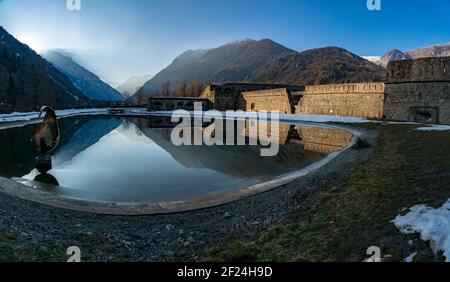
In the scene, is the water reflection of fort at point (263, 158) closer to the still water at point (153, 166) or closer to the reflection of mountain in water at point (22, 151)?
the still water at point (153, 166)

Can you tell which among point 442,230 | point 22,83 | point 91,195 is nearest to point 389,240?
point 442,230

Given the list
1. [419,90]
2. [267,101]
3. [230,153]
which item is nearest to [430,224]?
[230,153]

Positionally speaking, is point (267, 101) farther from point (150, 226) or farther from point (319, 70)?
point (319, 70)

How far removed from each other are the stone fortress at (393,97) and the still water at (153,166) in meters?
7.44

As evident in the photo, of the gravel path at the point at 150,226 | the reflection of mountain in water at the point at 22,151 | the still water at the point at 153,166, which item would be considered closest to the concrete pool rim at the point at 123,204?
the gravel path at the point at 150,226

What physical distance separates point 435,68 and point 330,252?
84.9 ft

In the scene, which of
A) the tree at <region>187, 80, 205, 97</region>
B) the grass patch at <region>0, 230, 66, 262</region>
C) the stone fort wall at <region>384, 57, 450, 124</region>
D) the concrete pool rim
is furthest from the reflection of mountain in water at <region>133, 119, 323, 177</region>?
the tree at <region>187, 80, 205, 97</region>

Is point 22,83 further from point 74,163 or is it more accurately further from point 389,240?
point 389,240

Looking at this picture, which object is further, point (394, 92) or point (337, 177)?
point (394, 92)

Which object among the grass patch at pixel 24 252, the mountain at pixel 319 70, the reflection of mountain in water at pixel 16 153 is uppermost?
the mountain at pixel 319 70

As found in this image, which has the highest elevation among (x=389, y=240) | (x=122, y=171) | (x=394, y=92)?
(x=394, y=92)

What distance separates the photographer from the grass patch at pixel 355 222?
16.6ft
